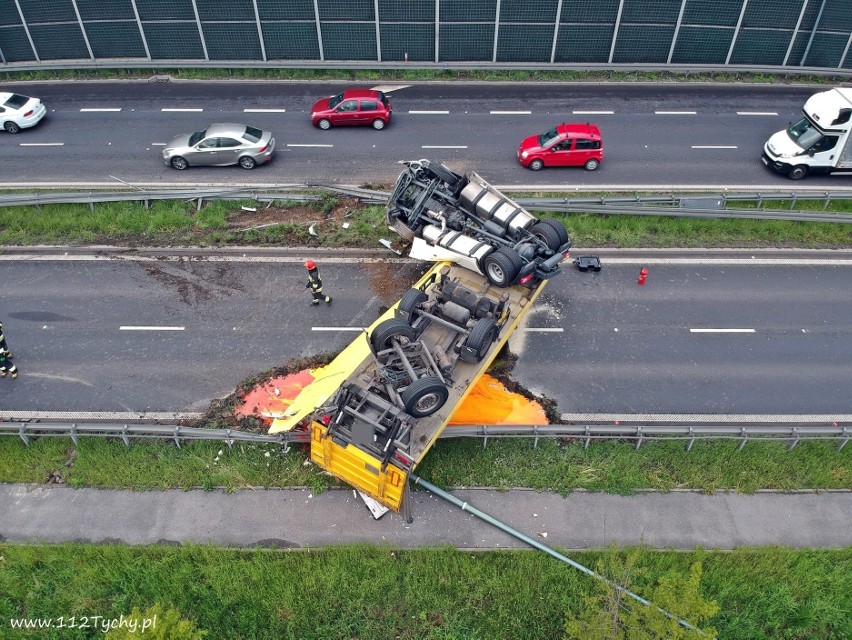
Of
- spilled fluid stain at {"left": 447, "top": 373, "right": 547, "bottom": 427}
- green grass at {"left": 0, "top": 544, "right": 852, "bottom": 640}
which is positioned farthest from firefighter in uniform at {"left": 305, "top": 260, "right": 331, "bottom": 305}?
green grass at {"left": 0, "top": 544, "right": 852, "bottom": 640}

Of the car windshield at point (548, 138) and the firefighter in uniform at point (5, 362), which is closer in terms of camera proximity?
the firefighter in uniform at point (5, 362)

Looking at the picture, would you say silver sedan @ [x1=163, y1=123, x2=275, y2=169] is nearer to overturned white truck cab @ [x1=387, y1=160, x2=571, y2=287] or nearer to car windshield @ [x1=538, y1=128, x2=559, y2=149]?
overturned white truck cab @ [x1=387, y1=160, x2=571, y2=287]

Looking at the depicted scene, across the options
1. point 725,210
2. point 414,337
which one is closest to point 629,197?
point 725,210

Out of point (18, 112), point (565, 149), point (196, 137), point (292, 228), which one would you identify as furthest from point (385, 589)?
point (18, 112)

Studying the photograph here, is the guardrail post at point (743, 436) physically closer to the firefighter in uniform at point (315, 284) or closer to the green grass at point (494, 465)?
the green grass at point (494, 465)

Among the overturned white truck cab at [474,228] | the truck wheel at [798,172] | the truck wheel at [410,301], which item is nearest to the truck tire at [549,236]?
the overturned white truck cab at [474,228]

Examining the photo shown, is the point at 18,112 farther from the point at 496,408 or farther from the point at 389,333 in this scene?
the point at 496,408
